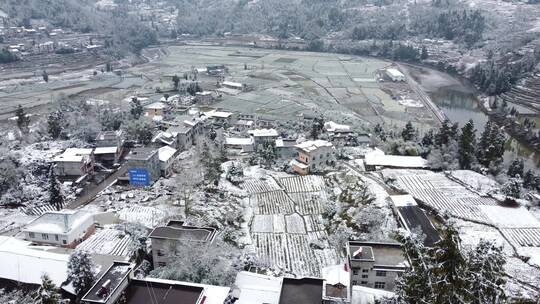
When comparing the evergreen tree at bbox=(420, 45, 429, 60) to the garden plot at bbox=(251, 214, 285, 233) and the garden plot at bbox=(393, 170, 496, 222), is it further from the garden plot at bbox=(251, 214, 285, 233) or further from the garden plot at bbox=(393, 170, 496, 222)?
the garden plot at bbox=(251, 214, 285, 233)

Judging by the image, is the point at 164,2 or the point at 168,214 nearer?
the point at 168,214

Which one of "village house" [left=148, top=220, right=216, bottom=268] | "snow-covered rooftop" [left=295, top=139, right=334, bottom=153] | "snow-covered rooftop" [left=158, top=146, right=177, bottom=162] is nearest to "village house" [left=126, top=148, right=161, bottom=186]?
"snow-covered rooftop" [left=158, top=146, right=177, bottom=162]

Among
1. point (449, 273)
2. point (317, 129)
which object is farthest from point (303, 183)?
point (449, 273)

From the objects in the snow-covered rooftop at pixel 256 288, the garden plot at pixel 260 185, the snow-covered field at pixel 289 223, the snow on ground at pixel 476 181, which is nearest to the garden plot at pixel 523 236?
the snow on ground at pixel 476 181

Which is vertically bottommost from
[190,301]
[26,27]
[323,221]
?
[323,221]

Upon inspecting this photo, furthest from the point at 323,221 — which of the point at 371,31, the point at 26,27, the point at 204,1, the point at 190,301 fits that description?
the point at 204,1

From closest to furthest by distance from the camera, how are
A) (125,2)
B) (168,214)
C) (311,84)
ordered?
(168,214) → (311,84) → (125,2)

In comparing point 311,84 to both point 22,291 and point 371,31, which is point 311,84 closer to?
point 371,31
